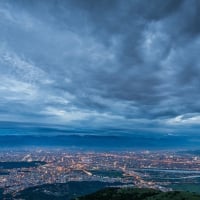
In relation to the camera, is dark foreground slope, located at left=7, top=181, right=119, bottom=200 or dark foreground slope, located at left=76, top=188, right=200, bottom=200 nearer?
dark foreground slope, located at left=76, top=188, right=200, bottom=200

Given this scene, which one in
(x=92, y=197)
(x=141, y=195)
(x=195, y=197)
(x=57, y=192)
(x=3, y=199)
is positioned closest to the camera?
(x=195, y=197)

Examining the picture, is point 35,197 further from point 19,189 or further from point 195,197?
point 195,197

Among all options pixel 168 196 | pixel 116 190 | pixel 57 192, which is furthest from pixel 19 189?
pixel 168 196

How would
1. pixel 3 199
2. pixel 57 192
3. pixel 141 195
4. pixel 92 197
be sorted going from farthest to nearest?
1. pixel 57 192
2. pixel 3 199
3. pixel 92 197
4. pixel 141 195

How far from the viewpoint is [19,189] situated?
640 ft

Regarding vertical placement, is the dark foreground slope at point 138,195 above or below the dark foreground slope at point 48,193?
above

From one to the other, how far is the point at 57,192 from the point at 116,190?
118 meters

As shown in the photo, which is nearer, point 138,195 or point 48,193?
point 138,195

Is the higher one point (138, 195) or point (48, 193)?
point (138, 195)

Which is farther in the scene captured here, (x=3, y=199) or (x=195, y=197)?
(x=3, y=199)

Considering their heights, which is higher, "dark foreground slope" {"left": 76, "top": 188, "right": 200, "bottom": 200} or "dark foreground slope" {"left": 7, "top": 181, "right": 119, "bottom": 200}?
"dark foreground slope" {"left": 76, "top": 188, "right": 200, "bottom": 200}

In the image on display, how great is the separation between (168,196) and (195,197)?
18.9ft

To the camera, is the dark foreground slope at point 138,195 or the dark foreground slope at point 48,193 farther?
the dark foreground slope at point 48,193

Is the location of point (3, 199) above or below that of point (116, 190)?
below
